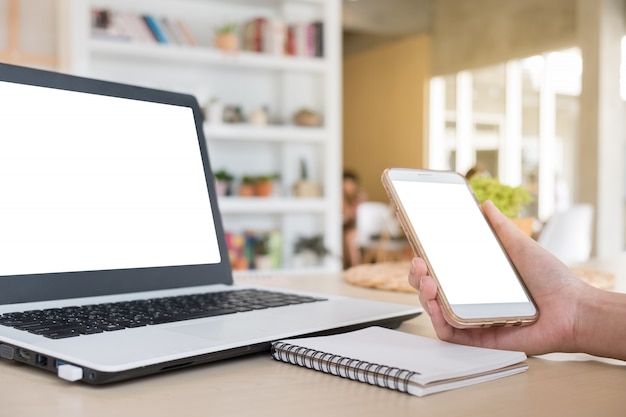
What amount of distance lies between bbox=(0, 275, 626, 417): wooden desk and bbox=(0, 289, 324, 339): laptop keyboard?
0.06 m

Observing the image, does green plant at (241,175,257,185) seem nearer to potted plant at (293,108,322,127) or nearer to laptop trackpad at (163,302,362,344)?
potted plant at (293,108,322,127)

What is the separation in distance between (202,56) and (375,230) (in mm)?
4407

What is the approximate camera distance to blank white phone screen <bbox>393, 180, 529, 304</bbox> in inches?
28.3

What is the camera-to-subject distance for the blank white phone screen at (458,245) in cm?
72

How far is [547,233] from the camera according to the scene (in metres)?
4.56

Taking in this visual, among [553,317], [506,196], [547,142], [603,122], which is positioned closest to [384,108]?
[547,142]

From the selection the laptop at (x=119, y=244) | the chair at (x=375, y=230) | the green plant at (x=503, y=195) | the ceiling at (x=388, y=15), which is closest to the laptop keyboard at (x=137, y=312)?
the laptop at (x=119, y=244)

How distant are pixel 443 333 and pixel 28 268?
485 millimetres

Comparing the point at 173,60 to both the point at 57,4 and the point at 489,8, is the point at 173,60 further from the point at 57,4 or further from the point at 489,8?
the point at 489,8

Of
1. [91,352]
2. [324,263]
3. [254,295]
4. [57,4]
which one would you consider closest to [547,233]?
[324,263]

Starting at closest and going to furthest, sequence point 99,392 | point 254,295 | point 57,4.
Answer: point 99,392 → point 254,295 → point 57,4

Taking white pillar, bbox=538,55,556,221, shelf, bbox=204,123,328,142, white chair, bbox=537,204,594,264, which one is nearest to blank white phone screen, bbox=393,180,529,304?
shelf, bbox=204,123,328,142

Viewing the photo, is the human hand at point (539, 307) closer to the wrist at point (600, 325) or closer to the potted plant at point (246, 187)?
the wrist at point (600, 325)

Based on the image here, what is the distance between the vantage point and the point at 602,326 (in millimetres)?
699
